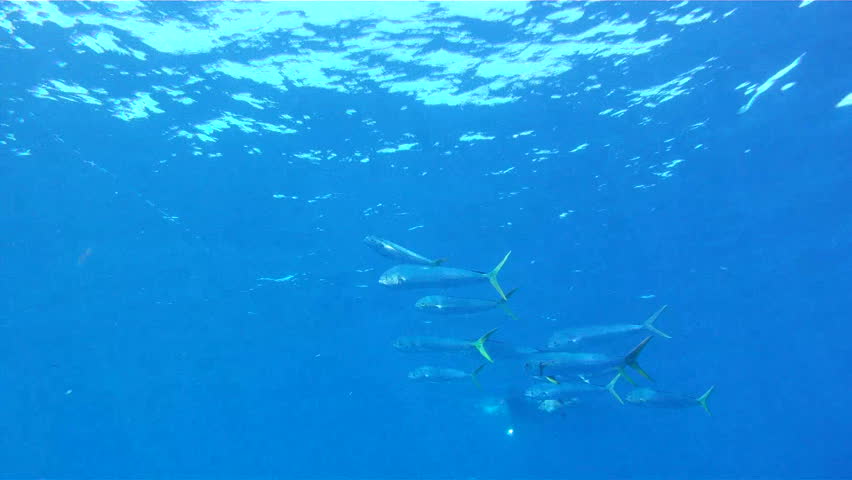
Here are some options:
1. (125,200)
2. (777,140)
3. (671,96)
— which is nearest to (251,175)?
(125,200)

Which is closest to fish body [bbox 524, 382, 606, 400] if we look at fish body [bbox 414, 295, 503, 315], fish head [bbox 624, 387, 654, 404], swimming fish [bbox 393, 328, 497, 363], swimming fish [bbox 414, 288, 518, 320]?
fish head [bbox 624, 387, 654, 404]

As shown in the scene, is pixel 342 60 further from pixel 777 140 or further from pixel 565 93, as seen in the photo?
pixel 777 140

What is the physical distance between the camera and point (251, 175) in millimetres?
16094

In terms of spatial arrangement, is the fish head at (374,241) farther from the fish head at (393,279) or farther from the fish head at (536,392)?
the fish head at (536,392)

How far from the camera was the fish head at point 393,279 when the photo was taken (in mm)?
9219

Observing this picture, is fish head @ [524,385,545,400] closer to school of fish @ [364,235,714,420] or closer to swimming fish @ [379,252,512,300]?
school of fish @ [364,235,714,420]

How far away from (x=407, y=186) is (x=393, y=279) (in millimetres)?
7752

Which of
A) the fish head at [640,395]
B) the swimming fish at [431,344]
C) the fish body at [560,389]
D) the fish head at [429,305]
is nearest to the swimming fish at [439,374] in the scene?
the fish body at [560,389]

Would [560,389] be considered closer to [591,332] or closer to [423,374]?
[591,332]

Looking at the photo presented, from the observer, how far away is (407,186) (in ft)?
54.3

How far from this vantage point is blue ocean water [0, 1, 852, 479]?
1126 cm

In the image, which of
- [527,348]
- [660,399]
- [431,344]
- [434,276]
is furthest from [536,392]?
[434,276]

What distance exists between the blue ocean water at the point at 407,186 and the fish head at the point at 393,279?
1.22 ft

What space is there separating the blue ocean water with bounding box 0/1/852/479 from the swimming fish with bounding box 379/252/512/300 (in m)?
0.40
